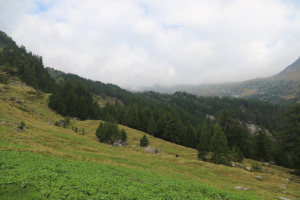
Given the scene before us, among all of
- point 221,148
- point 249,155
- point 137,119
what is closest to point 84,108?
point 137,119

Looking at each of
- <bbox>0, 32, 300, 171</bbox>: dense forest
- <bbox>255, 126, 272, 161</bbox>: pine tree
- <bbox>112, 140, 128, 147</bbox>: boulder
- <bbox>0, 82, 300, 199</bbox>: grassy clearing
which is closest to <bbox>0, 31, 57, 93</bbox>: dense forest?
<bbox>0, 32, 300, 171</bbox>: dense forest

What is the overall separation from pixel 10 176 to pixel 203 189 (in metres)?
20.1

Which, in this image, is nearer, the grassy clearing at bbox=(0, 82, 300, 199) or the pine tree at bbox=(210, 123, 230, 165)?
the grassy clearing at bbox=(0, 82, 300, 199)

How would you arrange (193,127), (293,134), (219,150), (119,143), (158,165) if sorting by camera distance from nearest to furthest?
(158,165), (219,150), (293,134), (119,143), (193,127)

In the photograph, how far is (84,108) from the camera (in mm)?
93750

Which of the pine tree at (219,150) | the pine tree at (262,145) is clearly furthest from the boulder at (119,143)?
the pine tree at (262,145)

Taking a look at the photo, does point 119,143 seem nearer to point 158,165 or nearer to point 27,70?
point 158,165

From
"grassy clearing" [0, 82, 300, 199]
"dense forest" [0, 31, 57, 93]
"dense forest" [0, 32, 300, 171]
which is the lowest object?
"grassy clearing" [0, 82, 300, 199]

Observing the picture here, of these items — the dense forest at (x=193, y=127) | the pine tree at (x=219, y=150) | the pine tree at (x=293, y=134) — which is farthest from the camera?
the dense forest at (x=193, y=127)

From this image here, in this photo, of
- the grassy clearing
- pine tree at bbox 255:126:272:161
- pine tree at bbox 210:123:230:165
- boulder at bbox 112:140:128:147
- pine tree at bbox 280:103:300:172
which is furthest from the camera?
pine tree at bbox 255:126:272:161

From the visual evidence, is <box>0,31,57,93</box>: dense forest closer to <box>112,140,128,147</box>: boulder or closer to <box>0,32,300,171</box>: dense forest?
<box>0,32,300,171</box>: dense forest

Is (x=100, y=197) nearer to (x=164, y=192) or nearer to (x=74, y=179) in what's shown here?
(x=74, y=179)

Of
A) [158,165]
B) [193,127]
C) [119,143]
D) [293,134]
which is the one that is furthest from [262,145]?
[119,143]

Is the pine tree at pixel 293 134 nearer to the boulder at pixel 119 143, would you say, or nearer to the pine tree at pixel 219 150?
the pine tree at pixel 219 150
